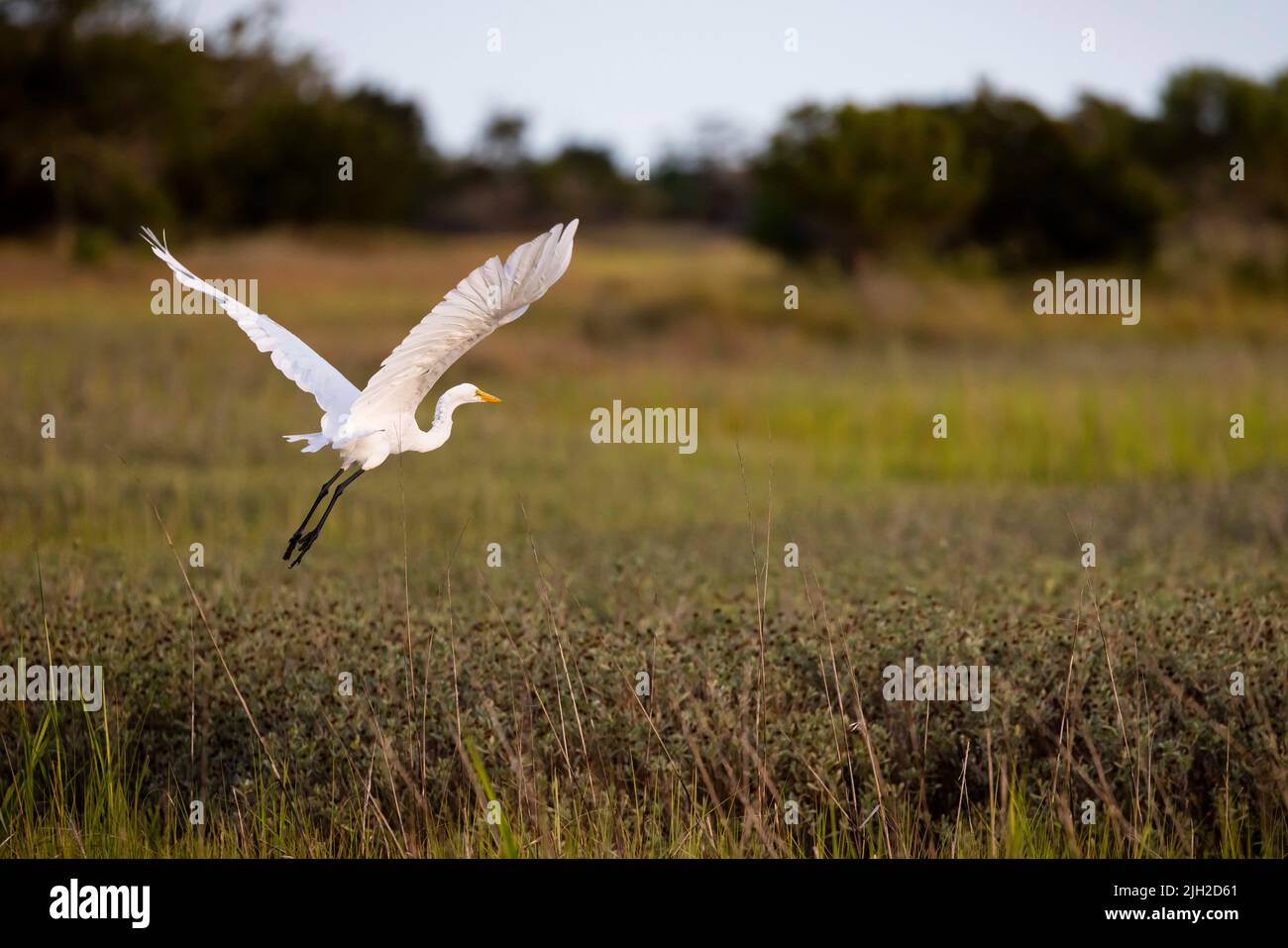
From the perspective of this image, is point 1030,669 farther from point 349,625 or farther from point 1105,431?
point 1105,431

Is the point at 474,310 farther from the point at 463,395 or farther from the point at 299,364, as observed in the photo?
the point at 299,364

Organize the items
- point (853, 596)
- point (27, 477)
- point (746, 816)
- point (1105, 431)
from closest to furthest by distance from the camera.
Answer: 1. point (746, 816)
2. point (853, 596)
3. point (27, 477)
4. point (1105, 431)

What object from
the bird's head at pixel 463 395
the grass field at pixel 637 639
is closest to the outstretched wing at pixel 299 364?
the bird's head at pixel 463 395

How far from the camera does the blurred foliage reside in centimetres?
2764

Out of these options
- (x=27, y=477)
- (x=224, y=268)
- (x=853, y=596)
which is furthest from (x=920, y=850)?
(x=224, y=268)

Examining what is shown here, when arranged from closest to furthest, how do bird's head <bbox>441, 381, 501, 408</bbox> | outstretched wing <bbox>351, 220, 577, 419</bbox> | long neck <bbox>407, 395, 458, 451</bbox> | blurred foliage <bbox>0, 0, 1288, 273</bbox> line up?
outstretched wing <bbox>351, 220, 577, 419</bbox> → long neck <bbox>407, 395, 458, 451</bbox> → bird's head <bbox>441, 381, 501, 408</bbox> → blurred foliage <bbox>0, 0, 1288, 273</bbox>

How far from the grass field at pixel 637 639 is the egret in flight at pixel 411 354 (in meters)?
0.49

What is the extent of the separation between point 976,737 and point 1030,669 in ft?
1.38

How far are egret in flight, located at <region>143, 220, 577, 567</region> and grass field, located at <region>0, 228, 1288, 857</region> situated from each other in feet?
1.62

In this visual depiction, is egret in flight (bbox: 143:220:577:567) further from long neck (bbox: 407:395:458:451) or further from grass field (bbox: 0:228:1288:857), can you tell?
grass field (bbox: 0:228:1288:857)

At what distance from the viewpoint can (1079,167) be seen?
28.8 meters

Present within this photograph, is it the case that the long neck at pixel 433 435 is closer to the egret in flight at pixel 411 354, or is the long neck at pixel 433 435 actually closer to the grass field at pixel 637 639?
the egret in flight at pixel 411 354

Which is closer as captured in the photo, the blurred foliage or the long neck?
the long neck

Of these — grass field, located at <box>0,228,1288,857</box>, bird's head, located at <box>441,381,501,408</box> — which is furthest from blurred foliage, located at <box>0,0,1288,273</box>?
bird's head, located at <box>441,381,501,408</box>
